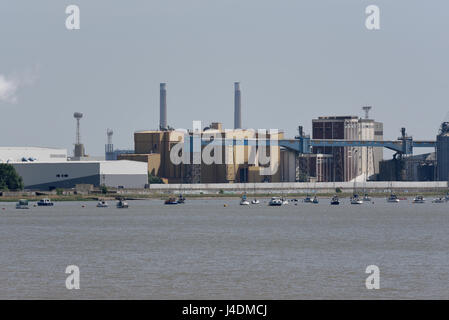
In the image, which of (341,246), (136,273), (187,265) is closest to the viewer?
(136,273)

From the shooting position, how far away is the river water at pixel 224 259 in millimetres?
62031

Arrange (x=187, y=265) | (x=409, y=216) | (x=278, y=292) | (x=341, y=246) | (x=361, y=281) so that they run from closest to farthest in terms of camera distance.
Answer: (x=278, y=292)
(x=361, y=281)
(x=187, y=265)
(x=341, y=246)
(x=409, y=216)

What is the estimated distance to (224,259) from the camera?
79812 millimetres

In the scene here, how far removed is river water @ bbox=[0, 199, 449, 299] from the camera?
6203 cm

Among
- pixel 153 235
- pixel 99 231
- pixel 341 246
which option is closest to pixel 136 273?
pixel 341 246

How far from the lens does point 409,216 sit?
153375mm

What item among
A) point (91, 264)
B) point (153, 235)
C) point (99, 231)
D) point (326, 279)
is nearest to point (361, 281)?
point (326, 279)

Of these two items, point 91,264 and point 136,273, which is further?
point 91,264

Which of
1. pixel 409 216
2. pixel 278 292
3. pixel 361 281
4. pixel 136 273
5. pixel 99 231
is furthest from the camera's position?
pixel 409 216

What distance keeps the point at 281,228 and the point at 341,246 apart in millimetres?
27639
